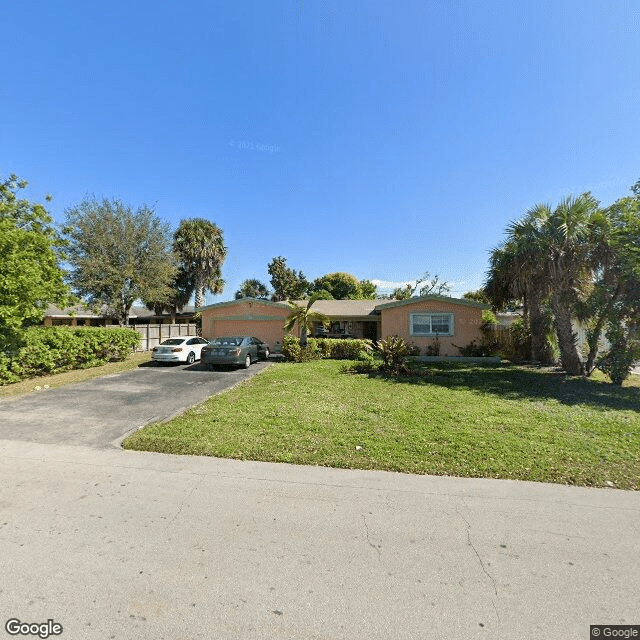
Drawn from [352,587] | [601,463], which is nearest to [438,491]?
[352,587]

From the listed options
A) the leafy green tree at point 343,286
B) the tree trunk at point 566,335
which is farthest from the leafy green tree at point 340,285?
the tree trunk at point 566,335

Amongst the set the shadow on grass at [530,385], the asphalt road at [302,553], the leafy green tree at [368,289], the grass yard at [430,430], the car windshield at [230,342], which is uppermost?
the leafy green tree at [368,289]

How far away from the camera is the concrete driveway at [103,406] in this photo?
611 cm

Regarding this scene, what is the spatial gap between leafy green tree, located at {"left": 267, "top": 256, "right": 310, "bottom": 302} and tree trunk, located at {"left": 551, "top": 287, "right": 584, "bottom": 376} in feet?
114

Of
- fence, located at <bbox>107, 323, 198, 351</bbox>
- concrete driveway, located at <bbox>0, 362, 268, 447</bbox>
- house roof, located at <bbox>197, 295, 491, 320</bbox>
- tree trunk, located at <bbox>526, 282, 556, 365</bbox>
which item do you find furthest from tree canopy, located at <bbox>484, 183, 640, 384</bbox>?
fence, located at <bbox>107, 323, 198, 351</bbox>

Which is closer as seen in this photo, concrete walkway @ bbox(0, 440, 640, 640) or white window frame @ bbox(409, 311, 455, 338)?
concrete walkway @ bbox(0, 440, 640, 640)

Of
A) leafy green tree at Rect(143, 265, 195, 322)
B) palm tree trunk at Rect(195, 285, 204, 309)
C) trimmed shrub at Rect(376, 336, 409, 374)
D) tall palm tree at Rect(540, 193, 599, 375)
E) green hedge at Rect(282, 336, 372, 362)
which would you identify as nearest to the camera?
tall palm tree at Rect(540, 193, 599, 375)

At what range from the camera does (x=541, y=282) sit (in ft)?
45.1

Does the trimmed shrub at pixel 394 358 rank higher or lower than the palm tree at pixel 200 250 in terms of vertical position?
lower

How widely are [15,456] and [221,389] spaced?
5.72m

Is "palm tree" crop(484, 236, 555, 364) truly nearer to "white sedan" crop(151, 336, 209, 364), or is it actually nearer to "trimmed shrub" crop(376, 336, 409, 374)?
"trimmed shrub" crop(376, 336, 409, 374)

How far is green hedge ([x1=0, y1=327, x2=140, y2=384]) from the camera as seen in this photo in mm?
11117

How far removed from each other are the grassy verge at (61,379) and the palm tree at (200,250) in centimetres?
1980

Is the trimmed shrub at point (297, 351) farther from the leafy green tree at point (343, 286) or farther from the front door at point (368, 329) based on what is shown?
the leafy green tree at point (343, 286)
